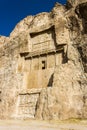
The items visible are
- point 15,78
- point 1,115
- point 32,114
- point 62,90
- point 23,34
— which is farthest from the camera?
point 23,34

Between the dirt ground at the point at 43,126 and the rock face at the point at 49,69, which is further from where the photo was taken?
the rock face at the point at 49,69

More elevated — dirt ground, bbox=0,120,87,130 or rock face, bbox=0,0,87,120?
rock face, bbox=0,0,87,120

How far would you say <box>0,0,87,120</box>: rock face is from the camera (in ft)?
51.7

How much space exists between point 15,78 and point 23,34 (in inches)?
184

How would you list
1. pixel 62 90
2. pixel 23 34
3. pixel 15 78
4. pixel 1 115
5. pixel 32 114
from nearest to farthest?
1. pixel 62 90
2. pixel 32 114
3. pixel 1 115
4. pixel 15 78
5. pixel 23 34

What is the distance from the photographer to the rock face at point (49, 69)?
15773 millimetres

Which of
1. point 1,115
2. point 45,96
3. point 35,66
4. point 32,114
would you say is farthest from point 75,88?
point 1,115

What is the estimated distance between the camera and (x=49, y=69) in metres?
19.0

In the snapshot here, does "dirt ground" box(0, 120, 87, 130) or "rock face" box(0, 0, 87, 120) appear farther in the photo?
"rock face" box(0, 0, 87, 120)

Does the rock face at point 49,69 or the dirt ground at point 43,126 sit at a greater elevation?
the rock face at point 49,69

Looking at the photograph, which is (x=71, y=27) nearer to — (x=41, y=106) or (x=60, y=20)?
(x=60, y=20)

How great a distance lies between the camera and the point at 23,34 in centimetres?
2142

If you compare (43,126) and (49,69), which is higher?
(49,69)

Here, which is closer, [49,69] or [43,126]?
[43,126]
